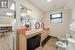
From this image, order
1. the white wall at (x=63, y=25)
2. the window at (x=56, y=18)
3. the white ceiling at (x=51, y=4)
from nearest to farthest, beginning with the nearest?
the white ceiling at (x=51, y=4) < the white wall at (x=63, y=25) < the window at (x=56, y=18)

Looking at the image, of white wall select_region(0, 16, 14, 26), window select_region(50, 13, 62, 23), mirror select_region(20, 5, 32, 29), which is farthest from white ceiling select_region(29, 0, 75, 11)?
white wall select_region(0, 16, 14, 26)

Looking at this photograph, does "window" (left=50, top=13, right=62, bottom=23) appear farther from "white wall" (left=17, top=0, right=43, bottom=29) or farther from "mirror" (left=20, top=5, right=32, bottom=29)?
"mirror" (left=20, top=5, right=32, bottom=29)

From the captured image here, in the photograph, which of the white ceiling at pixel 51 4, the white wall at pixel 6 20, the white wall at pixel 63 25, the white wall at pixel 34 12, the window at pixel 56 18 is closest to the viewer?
the white wall at pixel 6 20

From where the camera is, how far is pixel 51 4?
246cm

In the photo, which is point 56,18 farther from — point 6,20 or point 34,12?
point 6,20

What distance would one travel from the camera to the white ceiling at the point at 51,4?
7.20 ft

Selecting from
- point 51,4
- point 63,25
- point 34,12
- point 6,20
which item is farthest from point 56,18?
point 6,20

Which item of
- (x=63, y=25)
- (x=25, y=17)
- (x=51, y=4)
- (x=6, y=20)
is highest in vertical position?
(x=51, y=4)

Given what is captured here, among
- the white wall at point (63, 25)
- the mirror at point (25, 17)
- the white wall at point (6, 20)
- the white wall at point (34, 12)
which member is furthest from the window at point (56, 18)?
the white wall at point (6, 20)

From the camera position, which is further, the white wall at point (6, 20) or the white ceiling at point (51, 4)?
the white ceiling at point (51, 4)

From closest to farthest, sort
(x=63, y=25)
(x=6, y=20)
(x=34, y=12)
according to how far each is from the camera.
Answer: (x=6, y=20), (x=63, y=25), (x=34, y=12)

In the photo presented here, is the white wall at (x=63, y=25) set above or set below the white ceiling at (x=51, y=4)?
below

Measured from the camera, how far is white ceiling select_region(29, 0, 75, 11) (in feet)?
7.20

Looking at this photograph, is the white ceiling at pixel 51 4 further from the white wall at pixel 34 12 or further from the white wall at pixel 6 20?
the white wall at pixel 6 20
